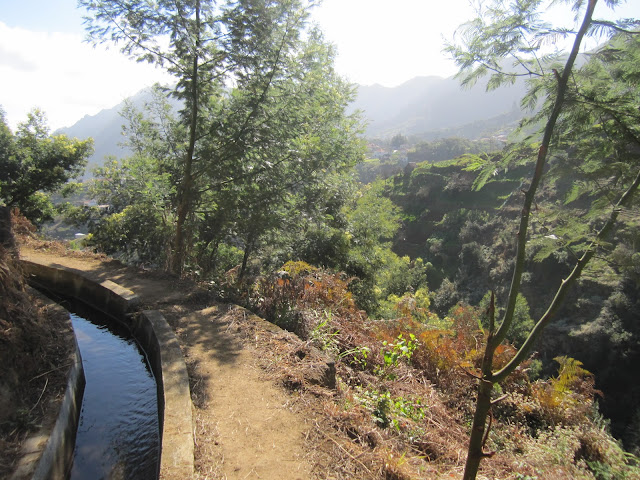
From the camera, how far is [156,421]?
3568 millimetres

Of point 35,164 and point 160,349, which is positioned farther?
point 35,164

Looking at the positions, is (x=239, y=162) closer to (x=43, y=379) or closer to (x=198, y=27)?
(x=198, y=27)

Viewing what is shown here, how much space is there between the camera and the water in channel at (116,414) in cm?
302

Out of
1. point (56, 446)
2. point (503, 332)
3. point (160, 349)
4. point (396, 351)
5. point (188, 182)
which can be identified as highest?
point (188, 182)

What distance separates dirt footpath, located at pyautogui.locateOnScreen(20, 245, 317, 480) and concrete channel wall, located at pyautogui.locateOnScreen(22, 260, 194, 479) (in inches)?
4.4

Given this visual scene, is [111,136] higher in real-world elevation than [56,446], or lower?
higher

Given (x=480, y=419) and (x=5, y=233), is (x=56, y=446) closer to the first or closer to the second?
(x=480, y=419)

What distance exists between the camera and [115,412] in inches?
146

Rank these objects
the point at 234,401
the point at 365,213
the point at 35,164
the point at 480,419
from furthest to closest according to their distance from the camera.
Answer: the point at 365,213 < the point at 35,164 < the point at 234,401 < the point at 480,419

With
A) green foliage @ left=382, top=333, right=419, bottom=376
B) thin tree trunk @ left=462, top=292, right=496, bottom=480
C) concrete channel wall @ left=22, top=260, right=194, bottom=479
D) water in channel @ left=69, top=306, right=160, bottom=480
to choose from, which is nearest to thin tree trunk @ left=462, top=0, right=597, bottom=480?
thin tree trunk @ left=462, top=292, right=496, bottom=480

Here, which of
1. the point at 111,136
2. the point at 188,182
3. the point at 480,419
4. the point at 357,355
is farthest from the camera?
the point at 111,136

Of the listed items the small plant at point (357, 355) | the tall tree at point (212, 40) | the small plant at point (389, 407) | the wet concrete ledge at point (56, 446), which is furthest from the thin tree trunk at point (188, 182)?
the small plant at point (389, 407)

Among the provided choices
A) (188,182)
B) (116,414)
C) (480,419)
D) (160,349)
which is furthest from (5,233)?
(480,419)

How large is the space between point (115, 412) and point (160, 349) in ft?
2.39
